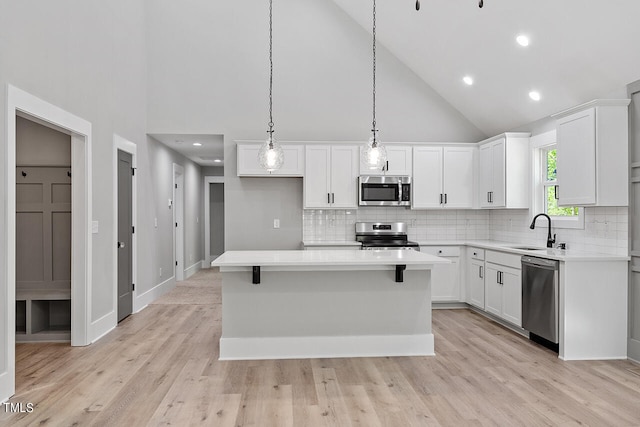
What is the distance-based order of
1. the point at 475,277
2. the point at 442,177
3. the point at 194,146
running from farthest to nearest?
the point at 194,146
the point at 442,177
the point at 475,277

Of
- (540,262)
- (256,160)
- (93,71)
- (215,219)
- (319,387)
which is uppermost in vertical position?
(93,71)

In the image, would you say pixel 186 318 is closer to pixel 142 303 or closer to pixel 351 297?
pixel 142 303

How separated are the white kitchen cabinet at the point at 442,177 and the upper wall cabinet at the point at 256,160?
5.09 feet

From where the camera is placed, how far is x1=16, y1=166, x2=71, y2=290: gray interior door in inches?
173

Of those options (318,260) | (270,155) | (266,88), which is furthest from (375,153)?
(266,88)

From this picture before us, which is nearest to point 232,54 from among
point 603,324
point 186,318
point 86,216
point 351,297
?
point 86,216

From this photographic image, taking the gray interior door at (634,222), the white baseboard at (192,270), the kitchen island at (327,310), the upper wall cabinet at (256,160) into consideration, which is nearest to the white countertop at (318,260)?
the kitchen island at (327,310)

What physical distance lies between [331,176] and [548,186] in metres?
2.62

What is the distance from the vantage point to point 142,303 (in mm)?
5867

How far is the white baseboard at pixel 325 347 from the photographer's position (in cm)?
378

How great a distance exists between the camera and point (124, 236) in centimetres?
526

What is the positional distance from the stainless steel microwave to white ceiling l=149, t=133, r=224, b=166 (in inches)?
86.0

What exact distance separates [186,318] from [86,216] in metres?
1.76

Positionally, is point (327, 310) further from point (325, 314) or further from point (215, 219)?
point (215, 219)
